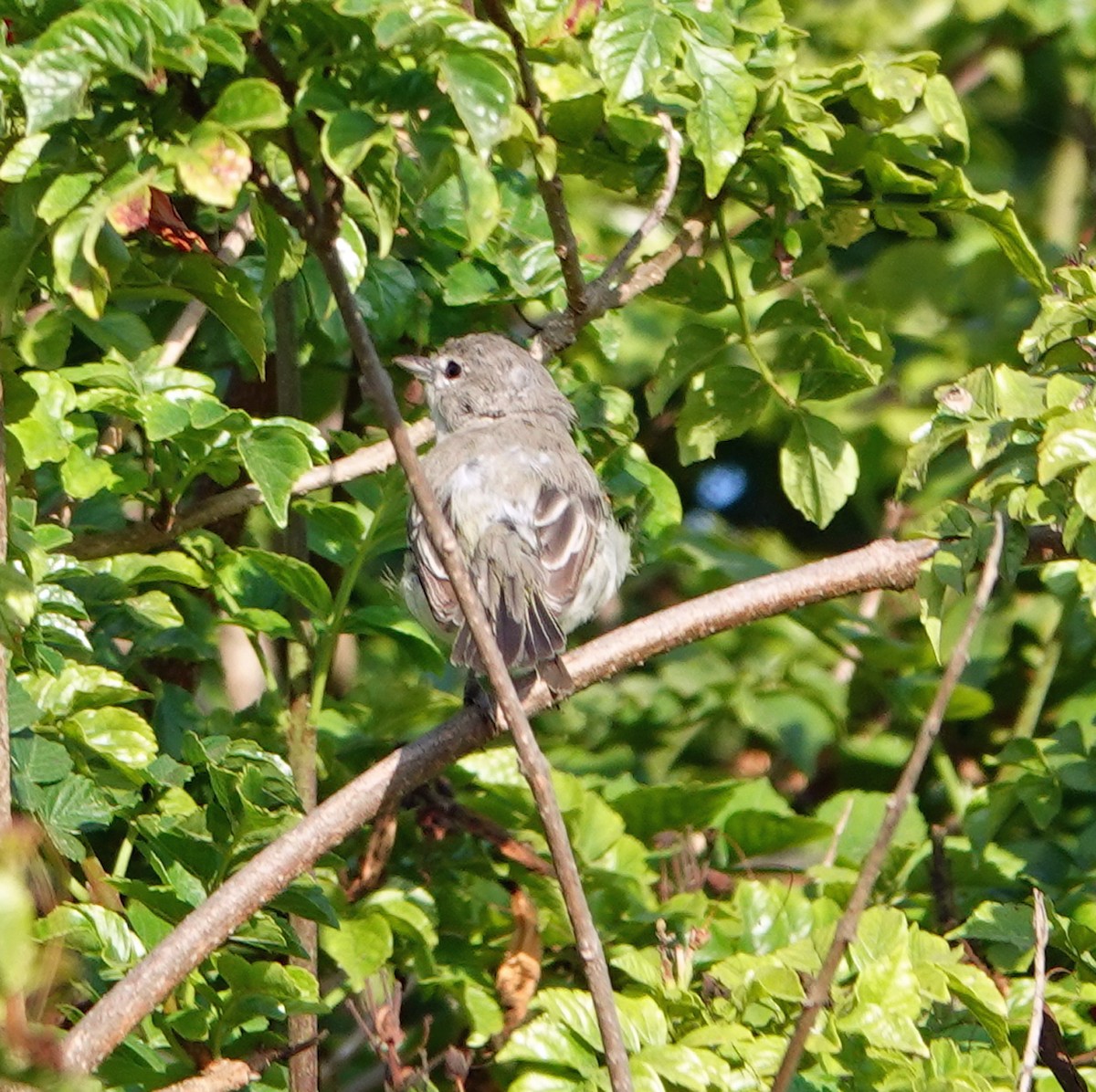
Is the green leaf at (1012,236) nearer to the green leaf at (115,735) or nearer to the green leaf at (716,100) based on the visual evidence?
the green leaf at (716,100)

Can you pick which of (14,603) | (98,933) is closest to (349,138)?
(14,603)

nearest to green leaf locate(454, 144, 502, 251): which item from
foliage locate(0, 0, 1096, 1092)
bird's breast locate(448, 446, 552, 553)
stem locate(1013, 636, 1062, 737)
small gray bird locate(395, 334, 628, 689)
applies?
foliage locate(0, 0, 1096, 1092)

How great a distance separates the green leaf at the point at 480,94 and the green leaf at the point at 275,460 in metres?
1.00

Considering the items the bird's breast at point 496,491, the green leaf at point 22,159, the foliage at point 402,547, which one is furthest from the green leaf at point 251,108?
the bird's breast at point 496,491

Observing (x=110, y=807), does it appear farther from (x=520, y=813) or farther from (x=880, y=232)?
(x=880, y=232)

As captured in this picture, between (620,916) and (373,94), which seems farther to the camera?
(620,916)

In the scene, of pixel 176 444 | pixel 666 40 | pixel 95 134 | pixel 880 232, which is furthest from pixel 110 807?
pixel 880 232

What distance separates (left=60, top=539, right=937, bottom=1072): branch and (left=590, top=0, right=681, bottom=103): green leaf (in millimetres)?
912

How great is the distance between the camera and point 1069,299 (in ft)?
10.1

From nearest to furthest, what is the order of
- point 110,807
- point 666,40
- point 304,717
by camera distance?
1. point 666,40
2. point 110,807
3. point 304,717

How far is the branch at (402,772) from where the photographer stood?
256 cm

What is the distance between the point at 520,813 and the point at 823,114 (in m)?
1.64

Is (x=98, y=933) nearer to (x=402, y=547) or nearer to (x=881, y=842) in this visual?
(x=402, y=547)

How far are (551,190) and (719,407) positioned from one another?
741mm
